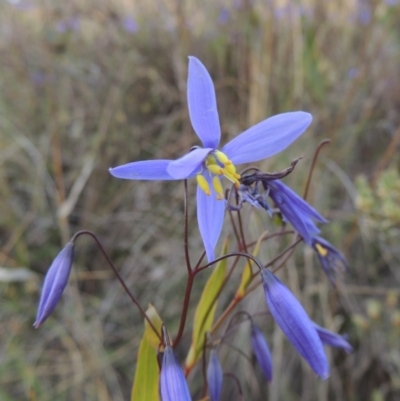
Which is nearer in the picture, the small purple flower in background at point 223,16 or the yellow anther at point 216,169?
the yellow anther at point 216,169

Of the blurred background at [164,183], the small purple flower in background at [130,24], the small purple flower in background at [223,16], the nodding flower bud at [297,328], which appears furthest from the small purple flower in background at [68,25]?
the nodding flower bud at [297,328]

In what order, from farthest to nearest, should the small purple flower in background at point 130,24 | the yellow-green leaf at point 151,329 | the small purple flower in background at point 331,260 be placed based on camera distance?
the small purple flower in background at point 130,24 → the small purple flower in background at point 331,260 → the yellow-green leaf at point 151,329

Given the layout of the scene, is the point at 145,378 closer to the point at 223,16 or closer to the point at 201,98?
the point at 201,98

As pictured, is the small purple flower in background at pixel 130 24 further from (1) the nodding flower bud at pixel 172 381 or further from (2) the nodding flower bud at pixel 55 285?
(1) the nodding flower bud at pixel 172 381

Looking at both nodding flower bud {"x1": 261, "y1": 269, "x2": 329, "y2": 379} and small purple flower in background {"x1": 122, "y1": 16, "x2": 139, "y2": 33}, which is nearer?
nodding flower bud {"x1": 261, "y1": 269, "x2": 329, "y2": 379}

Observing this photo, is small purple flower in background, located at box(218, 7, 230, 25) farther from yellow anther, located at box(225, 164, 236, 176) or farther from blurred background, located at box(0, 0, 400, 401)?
yellow anther, located at box(225, 164, 236, 176)

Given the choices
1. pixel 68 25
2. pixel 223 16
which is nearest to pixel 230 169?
pixel 223 16

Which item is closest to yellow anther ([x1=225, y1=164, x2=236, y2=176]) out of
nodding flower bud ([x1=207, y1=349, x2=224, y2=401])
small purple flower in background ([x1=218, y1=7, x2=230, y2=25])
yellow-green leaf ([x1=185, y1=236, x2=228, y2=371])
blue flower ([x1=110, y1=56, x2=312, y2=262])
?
blue flower ([x1=110, y1=56, x2=312, y2=262])
